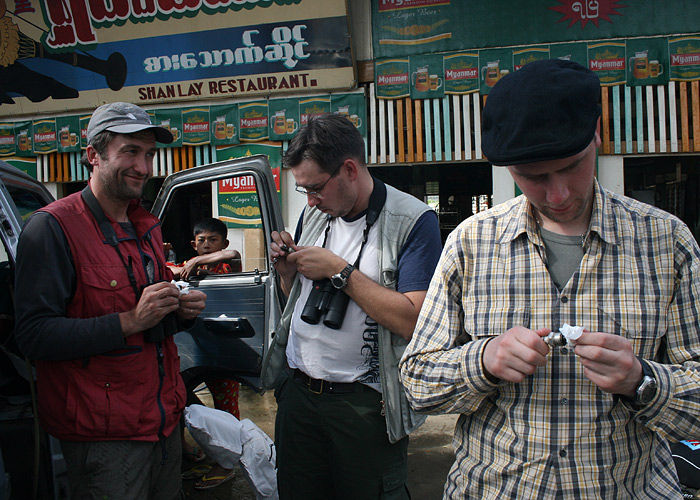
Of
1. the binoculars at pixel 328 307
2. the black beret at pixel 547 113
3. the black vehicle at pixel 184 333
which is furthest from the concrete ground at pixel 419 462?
the black beret at pixel 547 113

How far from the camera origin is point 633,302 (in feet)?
3.48

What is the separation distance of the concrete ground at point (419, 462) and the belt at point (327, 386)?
5.73 feet

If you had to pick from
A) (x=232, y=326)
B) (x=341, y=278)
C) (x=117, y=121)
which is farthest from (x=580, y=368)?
(x=232, y=326)

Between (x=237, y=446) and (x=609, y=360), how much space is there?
242 centimetres

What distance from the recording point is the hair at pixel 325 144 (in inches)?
71.4

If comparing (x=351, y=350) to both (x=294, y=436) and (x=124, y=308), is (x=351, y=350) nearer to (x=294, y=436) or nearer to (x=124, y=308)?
(x=294, y=436)

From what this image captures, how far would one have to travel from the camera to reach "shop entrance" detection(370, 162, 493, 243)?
8.62m

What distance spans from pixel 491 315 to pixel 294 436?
3.61 ft

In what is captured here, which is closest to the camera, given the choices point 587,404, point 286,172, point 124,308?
point 587,404

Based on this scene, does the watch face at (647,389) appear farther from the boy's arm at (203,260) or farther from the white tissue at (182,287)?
the boy's arm at (203,260)

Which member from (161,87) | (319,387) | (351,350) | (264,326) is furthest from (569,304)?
(161,87)

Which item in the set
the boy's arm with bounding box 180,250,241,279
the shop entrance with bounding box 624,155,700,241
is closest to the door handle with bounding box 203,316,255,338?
the boy's arm with bounding box 180,250,241,279

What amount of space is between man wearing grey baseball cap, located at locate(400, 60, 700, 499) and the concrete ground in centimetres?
228

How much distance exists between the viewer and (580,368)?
106cm
